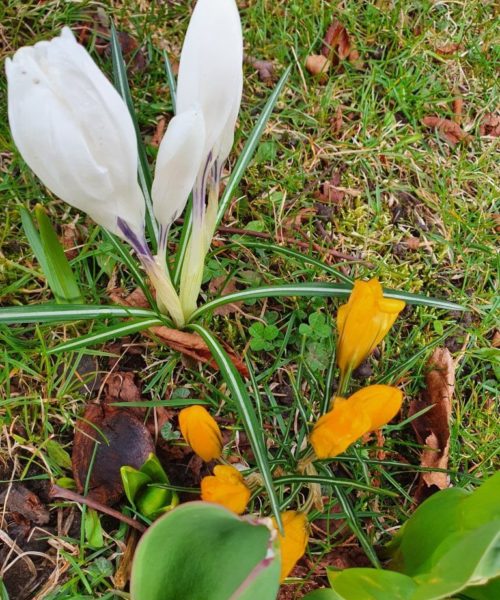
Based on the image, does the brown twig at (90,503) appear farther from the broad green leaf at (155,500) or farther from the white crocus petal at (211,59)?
the white crocus petal at (211,59)

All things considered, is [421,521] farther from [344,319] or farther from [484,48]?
[484,48]

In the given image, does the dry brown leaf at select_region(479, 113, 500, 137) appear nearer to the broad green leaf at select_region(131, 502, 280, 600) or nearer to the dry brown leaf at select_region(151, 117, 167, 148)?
the dry brown leaf at select_region(151, 117, 167, 148)

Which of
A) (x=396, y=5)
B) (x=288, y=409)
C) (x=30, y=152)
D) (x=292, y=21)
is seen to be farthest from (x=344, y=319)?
(x=396, y=5)

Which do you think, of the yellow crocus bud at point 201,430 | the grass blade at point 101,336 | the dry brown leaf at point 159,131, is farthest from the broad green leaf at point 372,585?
the dry brown leaf at point 159,131

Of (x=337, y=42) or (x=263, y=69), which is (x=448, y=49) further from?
(x=263, y=69)

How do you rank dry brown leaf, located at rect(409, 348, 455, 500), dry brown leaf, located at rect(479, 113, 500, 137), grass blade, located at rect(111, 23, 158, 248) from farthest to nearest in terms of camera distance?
dry brown leaf, located at rect(479, 113, 500, 137) → dry brown leaf, located at rect(409, 348, 455, 500) → grass blade, located at rect(111, 23, 158, 248)

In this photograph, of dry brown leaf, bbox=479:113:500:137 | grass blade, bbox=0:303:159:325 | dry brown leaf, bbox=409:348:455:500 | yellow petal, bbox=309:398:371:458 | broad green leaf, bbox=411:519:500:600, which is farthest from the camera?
dry brown leaf, bbox=479:113:500:137

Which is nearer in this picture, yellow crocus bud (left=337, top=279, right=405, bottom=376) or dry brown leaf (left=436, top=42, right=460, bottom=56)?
yellow crocus bud (left=337, top=279, right=405, bottom=376)

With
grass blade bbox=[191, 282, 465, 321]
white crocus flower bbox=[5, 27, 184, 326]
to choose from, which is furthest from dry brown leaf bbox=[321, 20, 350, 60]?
white crocus flower bbox=[5, 27, 184, 326]
